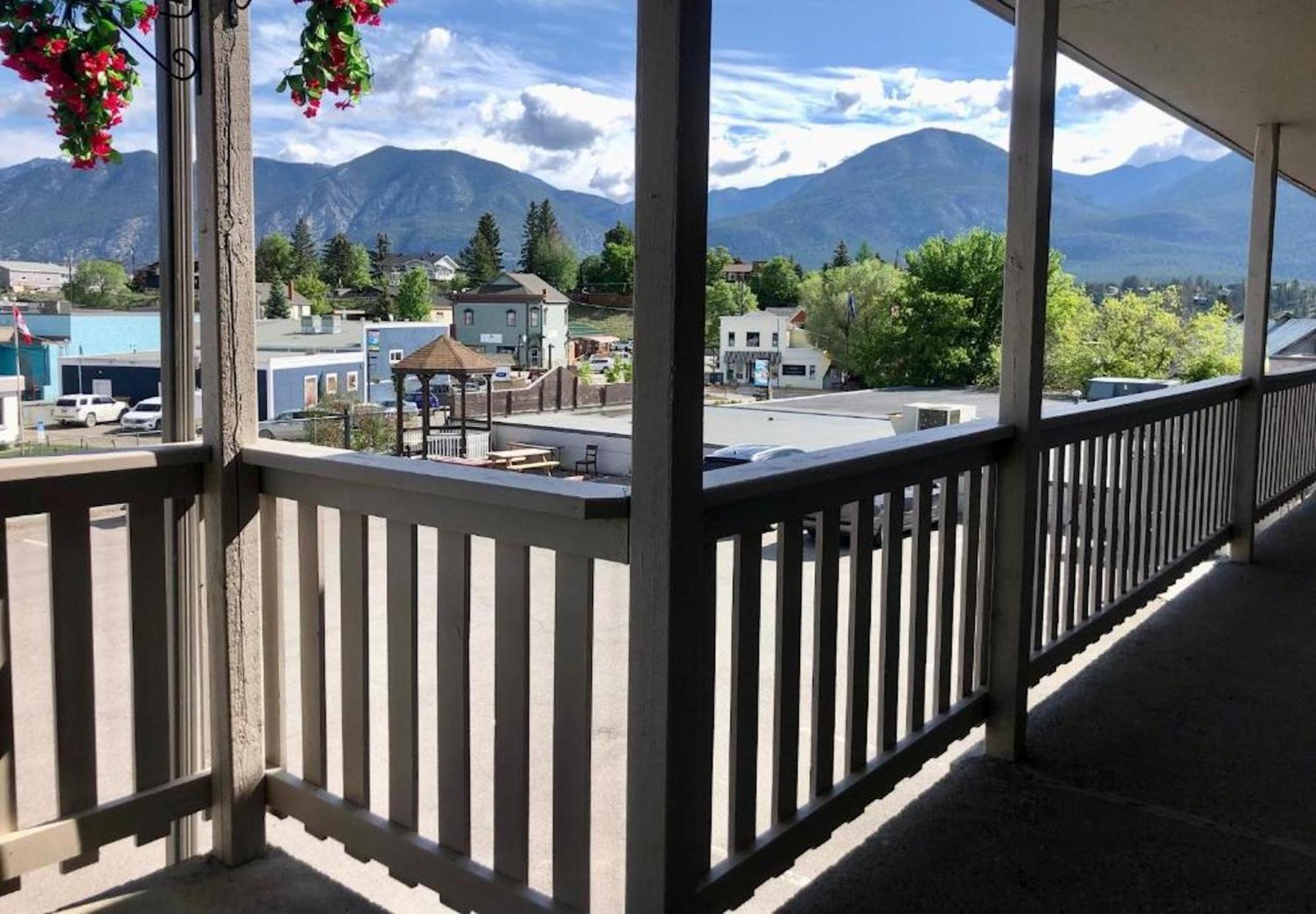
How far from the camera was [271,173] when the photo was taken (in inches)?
75.2

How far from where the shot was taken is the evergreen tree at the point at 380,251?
1500 millimetres

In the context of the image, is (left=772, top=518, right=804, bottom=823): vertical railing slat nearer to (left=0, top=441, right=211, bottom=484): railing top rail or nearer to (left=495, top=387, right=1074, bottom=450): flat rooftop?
(left=495, top=387, right=1074, bottom=450): flat rooftop

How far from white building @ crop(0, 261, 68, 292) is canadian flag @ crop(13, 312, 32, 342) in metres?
0.05

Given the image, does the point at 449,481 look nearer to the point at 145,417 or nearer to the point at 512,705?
the point at 512,705

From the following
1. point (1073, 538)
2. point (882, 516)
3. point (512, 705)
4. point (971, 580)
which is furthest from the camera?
point (1073, 538)

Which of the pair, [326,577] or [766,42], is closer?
[766,42]

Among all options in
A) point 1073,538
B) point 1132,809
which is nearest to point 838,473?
point 1132,809

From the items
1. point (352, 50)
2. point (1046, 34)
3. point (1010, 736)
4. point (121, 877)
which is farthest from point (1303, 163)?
point (121, 877)

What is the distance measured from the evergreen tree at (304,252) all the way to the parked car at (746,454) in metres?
0.66

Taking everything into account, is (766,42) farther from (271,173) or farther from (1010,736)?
(1010,736)

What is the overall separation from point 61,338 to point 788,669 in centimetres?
128

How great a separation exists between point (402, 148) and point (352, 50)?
0.21 meters

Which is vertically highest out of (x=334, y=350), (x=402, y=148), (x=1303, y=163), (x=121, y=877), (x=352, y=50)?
(x=1303, y=163)

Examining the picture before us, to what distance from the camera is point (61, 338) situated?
1.54 metres
